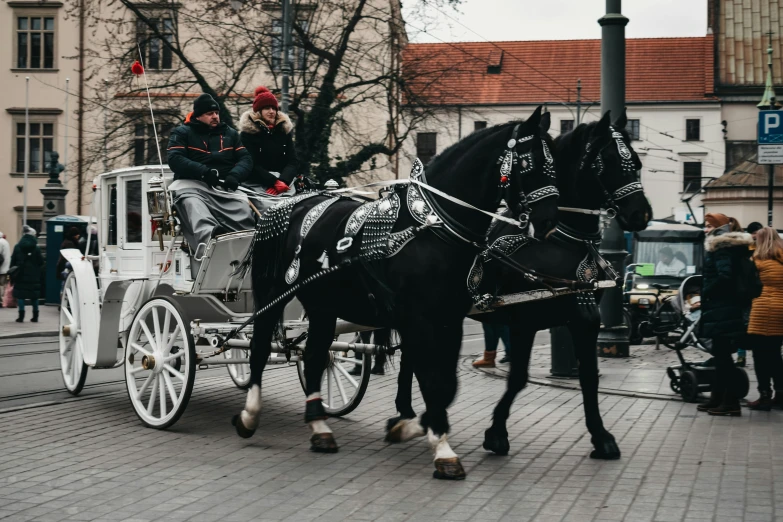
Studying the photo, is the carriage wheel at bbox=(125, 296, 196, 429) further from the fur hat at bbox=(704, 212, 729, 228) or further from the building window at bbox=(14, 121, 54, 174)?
the building window at bbox=(14, 121, 54, 174)

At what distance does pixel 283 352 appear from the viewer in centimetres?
816

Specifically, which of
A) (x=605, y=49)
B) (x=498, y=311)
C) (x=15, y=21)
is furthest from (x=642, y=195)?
(x=15, y=21)

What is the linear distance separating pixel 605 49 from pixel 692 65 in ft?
199

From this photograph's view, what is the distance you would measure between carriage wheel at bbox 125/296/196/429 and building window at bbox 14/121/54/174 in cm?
3593

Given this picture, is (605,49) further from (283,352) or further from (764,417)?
(283,352)

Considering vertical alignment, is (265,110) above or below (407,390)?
above

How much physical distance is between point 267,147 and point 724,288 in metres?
4.21

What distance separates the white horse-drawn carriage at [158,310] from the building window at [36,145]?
112 ft

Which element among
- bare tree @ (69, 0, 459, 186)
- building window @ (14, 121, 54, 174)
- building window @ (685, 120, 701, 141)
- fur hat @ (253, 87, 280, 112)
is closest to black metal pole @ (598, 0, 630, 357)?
fur hat @ (253, 87, 280, 112)

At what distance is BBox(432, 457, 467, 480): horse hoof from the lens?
635cm

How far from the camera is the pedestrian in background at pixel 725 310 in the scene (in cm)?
926

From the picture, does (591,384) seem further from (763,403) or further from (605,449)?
(763,403)

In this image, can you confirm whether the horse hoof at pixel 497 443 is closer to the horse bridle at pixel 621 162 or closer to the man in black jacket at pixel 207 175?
the horse bridle at pixel 621 162

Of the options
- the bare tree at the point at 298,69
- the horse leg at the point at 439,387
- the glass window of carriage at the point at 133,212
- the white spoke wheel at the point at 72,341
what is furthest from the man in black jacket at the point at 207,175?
the bare tree at the point at 298,69
